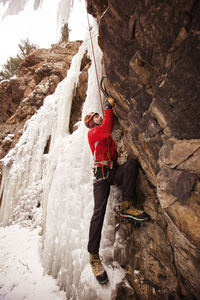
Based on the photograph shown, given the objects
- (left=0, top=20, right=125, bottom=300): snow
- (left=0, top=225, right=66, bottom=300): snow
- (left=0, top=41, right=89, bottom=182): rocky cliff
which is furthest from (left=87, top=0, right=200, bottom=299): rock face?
(left=0, top=41, right=89, bottom=182): rocky cliff

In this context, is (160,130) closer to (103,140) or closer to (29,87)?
(103,140)

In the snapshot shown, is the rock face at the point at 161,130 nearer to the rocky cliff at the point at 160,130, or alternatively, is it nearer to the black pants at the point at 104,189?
the rocky cliff at the point at 160,130

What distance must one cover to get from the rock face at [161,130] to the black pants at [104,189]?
151 millimetres

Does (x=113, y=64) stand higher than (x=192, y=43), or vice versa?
(x=113, y=64)

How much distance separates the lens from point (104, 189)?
187 centimetres

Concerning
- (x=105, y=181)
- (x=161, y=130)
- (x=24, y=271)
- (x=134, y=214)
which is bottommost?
(x=24, y=271)

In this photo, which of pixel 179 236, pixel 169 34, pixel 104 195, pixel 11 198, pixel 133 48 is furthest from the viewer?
pixel 11 198

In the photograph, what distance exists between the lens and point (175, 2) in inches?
35.1

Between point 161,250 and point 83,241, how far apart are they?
111cm

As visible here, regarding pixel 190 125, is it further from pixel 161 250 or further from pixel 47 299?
pixel 47 299

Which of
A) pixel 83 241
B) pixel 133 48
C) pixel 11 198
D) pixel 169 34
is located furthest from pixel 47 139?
pixel 169 34

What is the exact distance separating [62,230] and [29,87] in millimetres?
8459

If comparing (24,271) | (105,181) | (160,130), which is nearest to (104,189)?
(105,181)

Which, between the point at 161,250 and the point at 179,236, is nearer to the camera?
the point at 179,236
